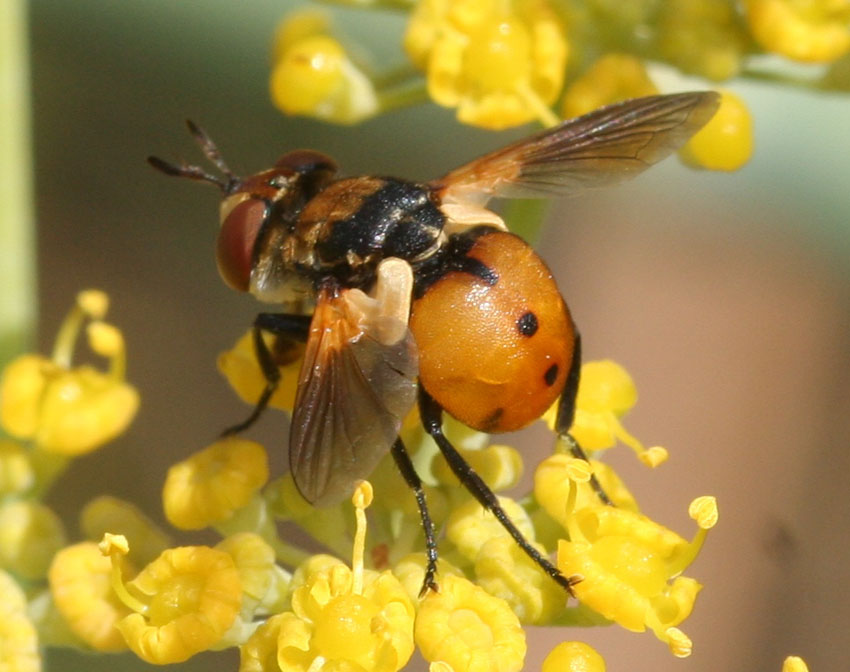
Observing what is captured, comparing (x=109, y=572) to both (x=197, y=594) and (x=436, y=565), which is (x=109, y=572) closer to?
(x=197, y=594)

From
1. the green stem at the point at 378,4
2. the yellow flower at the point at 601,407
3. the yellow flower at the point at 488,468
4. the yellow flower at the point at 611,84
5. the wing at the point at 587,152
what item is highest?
the green stem at the point at 378,4

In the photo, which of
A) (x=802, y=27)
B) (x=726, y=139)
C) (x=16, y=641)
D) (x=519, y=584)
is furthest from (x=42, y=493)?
(x=802, y=27)

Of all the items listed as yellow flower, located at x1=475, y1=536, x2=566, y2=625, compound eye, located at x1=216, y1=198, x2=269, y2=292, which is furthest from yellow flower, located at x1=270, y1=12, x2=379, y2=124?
yellow flower, located at x1=475, y1=536, x2=566, y2=625

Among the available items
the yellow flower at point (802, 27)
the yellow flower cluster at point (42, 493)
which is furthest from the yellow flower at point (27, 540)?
the yellow flower at point (802, 27)

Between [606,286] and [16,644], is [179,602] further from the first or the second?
[606,286]

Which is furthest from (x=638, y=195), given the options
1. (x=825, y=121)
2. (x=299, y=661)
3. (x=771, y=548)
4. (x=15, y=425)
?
(x=299, y=661)

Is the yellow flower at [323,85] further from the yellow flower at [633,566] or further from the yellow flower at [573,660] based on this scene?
the yellow flower at [573,660]

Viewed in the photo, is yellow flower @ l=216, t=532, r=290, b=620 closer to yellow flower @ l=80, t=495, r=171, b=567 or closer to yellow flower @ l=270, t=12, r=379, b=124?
yellow flower @ l=80, t=495, r=171, b=567
